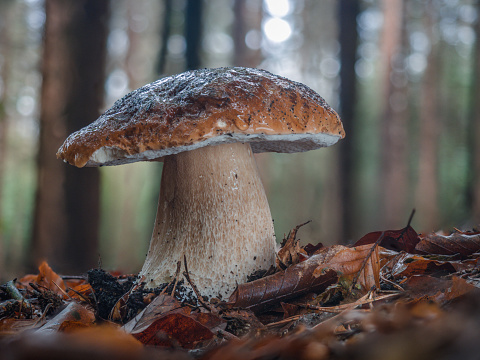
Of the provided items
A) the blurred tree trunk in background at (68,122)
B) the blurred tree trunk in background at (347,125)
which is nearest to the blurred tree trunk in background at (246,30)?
the blurred tree trunk in background at (347,125)

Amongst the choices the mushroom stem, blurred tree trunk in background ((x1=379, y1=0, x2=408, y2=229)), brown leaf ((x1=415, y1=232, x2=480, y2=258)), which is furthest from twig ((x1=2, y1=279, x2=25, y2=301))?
blurred tree trunk in background ((x1=379, y1=0, x2=408, y2=229))

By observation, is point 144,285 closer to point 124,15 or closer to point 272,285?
point 272,285

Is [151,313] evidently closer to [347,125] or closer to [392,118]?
[347,125]

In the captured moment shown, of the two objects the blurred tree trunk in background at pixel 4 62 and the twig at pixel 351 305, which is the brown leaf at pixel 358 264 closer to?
the twig at pixel 351 305

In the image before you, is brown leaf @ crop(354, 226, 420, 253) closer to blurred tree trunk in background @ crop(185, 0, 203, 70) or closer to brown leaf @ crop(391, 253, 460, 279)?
brown leaf @ crop(391, 253, 460, 279)

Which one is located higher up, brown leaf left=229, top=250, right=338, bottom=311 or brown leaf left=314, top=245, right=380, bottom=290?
brown leaf left=314, top=245, right=380, bottom=290

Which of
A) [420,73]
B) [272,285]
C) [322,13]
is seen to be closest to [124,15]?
[322,13]
